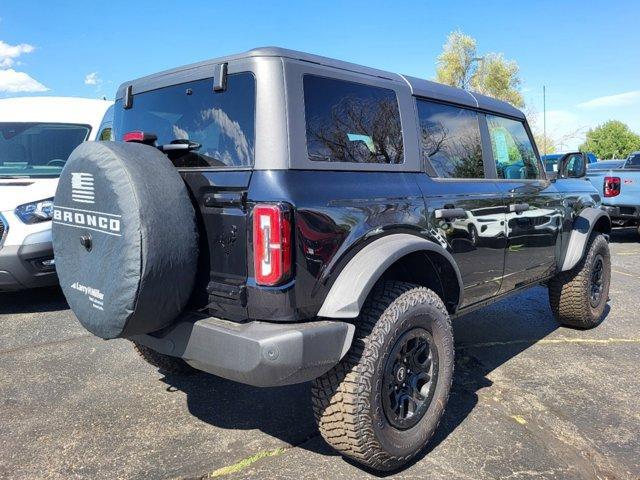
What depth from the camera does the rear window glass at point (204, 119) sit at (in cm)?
232

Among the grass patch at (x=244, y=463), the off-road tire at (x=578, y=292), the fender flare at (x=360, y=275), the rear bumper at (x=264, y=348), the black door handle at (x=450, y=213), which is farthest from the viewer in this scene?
the off-road tire at (x=578, y=292)

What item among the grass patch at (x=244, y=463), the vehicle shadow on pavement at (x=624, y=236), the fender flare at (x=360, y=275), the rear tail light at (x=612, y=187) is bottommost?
the grass patch at (x=244, y=463)

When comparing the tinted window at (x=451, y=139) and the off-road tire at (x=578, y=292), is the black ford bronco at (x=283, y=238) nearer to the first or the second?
the tinted window at (x=451, y=139)

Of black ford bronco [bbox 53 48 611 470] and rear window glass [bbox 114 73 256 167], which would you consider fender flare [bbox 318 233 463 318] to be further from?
rear window glass [bbox 114 73 256 167]

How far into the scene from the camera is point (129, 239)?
2.10 m

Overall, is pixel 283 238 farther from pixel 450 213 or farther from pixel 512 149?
pixel 512 149

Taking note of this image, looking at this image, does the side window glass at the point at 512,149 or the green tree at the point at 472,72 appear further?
the green tree at the point at 472,72

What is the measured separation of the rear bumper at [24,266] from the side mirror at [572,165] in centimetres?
474

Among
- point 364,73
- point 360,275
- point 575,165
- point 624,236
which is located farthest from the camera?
point 624,236

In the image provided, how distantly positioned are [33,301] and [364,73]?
16.0ft

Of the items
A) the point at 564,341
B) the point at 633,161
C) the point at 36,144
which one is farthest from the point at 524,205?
the point at 633,161

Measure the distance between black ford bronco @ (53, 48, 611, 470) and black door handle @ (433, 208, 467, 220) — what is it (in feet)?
0.08

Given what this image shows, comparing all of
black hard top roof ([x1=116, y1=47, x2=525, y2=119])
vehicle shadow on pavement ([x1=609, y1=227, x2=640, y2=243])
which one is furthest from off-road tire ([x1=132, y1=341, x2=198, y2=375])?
vehicle shadow on pavement ([x1=609, y1=227, x2=640, y2=243])

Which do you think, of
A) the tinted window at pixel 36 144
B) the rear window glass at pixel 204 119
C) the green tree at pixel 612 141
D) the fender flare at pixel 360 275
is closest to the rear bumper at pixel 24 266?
the tinted window at pixel 36 144
